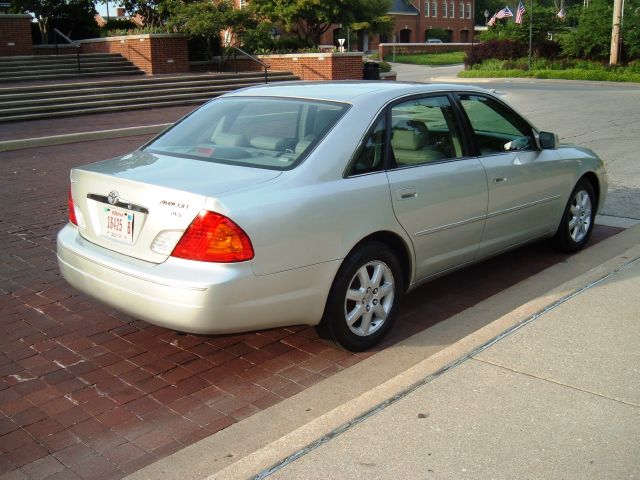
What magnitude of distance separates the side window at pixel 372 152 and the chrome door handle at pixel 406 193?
0.63 feet

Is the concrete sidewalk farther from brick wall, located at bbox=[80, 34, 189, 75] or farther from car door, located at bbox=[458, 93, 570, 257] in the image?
brick wall, located at bbox=[80, 34, 189, 75]

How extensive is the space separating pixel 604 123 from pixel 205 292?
47.4 ft

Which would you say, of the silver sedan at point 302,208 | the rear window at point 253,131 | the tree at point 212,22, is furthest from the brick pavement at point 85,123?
the silver sedan at point 302,208

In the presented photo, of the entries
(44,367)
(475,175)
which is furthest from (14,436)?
(475,175)

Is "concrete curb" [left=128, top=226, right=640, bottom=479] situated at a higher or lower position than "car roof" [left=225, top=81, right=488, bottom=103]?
lower

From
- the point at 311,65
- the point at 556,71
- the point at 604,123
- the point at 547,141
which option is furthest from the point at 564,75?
the point at 547,141

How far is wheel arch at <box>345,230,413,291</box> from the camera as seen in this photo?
4535mm

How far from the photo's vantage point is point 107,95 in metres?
19.9

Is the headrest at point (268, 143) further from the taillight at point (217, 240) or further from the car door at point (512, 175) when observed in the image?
the car door at point (512, 175)

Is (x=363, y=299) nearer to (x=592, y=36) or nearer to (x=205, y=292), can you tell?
(x=205, y=292)

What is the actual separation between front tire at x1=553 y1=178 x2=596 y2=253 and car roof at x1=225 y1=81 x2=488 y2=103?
1587 millimetres

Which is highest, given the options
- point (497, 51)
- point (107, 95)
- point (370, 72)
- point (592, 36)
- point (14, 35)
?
point (14, 35)

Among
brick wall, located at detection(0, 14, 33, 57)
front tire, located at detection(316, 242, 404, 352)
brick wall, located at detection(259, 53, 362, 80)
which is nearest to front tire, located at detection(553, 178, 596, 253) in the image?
front tire, located at detection(316, 242, 404, 352)

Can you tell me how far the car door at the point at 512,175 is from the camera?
548 centimetres
